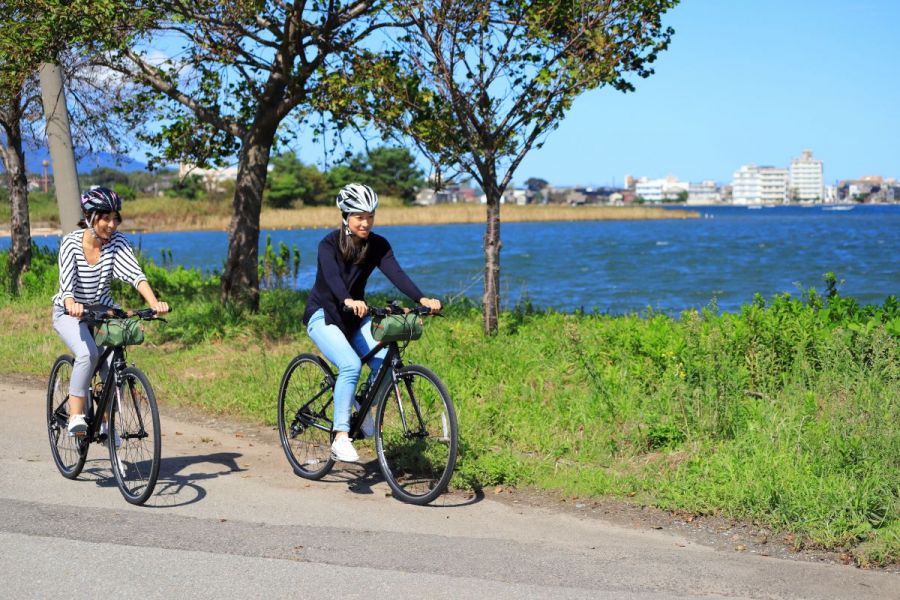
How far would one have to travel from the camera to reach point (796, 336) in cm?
873

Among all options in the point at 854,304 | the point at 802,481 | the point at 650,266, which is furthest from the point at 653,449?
the point at 650,266

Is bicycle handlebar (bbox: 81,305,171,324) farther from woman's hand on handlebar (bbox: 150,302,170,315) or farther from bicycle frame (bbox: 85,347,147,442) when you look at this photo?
bicycle frame (bbox: 85,347,147,442)

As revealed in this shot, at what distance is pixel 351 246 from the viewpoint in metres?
6.45

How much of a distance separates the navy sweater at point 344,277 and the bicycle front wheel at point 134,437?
1178 mm

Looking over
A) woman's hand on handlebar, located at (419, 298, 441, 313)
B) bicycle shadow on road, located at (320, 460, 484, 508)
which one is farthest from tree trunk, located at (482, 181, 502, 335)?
woman's hand on handlebar, located at (419, 298, 441, 313)

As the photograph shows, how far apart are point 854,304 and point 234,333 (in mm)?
7003

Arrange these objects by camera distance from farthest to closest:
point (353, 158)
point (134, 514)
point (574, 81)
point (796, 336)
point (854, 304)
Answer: point (353, 158) → point (574, 81) → point (854, 304) → point (796, 336) → point (134, 514)

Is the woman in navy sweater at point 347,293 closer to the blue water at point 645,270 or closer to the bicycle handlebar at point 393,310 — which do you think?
the bicycle handlebar at point 393,310

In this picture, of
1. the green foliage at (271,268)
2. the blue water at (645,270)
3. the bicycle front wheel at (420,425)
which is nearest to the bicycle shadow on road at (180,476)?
the bicycle front wheel at (420,425)

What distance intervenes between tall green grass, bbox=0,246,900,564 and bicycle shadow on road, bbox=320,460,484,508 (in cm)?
27

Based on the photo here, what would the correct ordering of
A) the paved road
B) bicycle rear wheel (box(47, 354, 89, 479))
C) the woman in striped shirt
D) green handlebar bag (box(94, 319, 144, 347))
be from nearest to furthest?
1. the paved road
2. green handlebar bag (box(94, 319, 144, 347))
3. the woman in striped shirt
4. bicycle rear wheel (box(47, 354, 89, 479))

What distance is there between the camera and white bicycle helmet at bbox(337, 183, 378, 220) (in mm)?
6383

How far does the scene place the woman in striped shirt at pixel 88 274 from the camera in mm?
6527

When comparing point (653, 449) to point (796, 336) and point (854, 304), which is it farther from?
point (854, 304)
